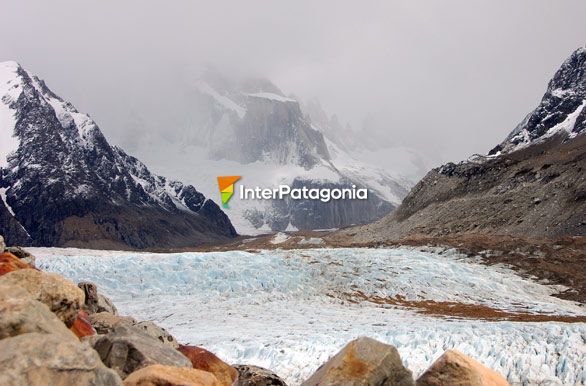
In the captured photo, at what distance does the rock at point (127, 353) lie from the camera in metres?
11.8

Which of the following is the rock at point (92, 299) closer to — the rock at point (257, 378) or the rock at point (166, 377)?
the rock at point (257, 378)

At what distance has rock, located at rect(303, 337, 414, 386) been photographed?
11.1m

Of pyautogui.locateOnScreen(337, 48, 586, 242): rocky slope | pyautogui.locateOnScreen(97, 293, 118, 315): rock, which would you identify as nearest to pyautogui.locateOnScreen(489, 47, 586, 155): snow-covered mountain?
pyautogui.locateOnScreen(337, 48, 586, 242): rocky slope

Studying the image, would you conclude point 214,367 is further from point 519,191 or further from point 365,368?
point 519,191

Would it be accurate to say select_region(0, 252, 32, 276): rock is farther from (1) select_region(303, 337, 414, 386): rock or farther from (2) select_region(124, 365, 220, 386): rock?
(1) select_region(303, 337, 414, 386): rock

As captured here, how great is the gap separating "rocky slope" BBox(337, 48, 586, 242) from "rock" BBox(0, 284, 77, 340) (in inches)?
2857

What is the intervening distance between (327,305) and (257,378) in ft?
58.6

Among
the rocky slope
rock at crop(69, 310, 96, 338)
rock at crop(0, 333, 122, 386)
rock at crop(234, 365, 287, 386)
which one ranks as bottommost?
rock at crop(234, 365, 287, 386)

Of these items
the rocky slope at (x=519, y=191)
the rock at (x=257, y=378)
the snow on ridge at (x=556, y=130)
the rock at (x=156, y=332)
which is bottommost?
the rock at (x=257, y=378)

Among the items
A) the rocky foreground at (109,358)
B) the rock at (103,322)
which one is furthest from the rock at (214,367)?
the rock at (103,322)

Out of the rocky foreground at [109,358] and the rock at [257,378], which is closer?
the rocky foreground at [109,358]

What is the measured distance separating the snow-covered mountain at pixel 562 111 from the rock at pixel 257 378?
146 meters

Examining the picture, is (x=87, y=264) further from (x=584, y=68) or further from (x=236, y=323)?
(x=584, y=68)

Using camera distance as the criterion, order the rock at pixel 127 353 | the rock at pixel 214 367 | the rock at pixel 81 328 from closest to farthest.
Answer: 1. the rock at pixel 127 353
2. the rock at pixel 81 328
3. the rock at pixel 214 367
